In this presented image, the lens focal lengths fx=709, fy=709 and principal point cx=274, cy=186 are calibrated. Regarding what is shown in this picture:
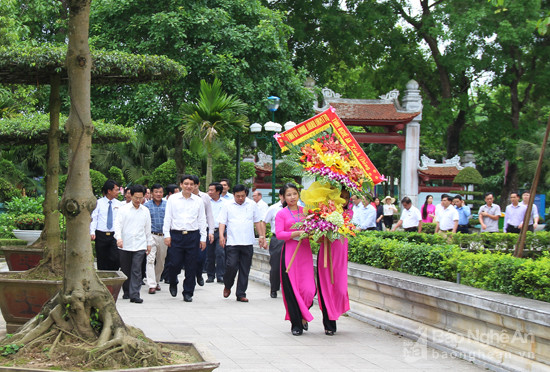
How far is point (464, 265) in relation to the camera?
7547mm

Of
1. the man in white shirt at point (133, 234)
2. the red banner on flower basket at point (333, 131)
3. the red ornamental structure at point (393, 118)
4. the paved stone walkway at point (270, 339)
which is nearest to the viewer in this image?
the paved stone walkway at point (270, 339)

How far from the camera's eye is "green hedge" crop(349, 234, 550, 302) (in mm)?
6426

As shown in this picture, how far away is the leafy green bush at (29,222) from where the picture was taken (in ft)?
60.1

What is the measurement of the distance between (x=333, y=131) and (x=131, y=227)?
149 inches

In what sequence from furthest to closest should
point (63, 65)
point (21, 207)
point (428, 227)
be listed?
point (21, 207) → point (428, 227) → point (63, 65)

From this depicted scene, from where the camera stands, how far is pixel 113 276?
7.77 meters

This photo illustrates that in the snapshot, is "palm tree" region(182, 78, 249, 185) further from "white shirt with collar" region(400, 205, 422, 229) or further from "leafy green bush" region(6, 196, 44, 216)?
"white shirt with collar" region(400, 205, 422, 229)

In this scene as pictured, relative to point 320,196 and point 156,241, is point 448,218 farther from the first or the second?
point 320,196

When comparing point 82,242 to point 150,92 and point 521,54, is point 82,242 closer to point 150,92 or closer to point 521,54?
point 150,92

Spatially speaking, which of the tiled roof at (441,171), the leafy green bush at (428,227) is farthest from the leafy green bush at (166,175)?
the tiled roof at (441,171)

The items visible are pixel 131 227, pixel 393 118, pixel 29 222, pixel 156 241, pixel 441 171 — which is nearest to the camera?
pixel 131 227

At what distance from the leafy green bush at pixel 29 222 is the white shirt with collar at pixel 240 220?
8828 mm

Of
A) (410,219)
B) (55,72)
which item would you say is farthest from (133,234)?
(410,219)

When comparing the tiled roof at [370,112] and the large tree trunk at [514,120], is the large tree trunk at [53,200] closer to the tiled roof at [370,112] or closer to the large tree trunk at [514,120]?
the tiled roof at [370,112]
